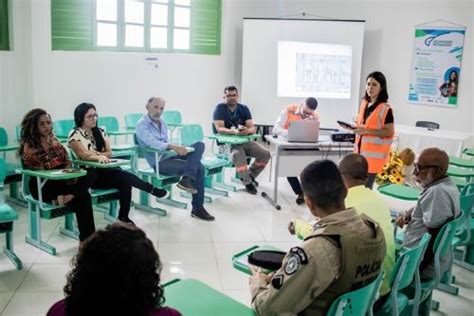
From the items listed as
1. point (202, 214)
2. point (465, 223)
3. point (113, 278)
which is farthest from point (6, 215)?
point (465, 223)

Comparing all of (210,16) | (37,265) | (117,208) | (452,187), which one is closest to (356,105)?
(210,16)

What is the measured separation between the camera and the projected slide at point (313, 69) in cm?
733

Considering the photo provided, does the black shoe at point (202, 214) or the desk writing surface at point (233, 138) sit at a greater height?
the desk writing surface at point (233, 138)

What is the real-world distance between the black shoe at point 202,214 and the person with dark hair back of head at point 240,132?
830mm

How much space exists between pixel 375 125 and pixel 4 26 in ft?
13.6

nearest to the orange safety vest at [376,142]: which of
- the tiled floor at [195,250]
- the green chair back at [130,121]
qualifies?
the tiled floor at [195,250]

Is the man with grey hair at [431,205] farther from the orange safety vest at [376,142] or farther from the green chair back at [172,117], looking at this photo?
the green chair back at [172,117]

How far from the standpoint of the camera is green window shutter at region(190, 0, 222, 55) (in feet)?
23.2

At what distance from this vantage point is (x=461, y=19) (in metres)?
7.20

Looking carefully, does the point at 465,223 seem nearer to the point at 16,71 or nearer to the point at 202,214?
the point at 202,214

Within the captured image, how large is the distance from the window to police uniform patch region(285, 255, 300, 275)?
5325 mm

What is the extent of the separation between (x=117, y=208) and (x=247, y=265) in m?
2.91

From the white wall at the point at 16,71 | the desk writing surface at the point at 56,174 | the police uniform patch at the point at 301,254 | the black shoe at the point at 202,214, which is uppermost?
the white wall at the point at 16,71

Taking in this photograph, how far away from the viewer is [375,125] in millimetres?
4258
